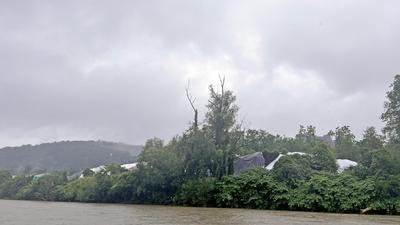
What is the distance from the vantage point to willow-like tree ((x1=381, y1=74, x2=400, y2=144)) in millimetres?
45656

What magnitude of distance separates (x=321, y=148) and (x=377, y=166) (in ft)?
25.7

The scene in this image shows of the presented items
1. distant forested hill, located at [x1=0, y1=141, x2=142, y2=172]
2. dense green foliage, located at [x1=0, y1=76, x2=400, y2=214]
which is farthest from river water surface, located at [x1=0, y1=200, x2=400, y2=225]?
distant forested hill, located at [x1=0, y1=141, x2=142, y2=172]

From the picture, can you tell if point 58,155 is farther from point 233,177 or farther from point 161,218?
point 161,218

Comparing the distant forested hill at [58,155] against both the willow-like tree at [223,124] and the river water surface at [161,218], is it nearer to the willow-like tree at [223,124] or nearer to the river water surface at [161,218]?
the willow-like tree at [223,124]

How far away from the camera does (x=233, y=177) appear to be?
3912 cm

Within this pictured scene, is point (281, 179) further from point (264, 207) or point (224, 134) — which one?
point (224, 134)

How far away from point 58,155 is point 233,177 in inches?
4824

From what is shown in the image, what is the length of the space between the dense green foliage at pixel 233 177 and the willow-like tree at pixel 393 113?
0.13 m

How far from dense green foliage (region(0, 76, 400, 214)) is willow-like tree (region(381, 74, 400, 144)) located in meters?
0.13

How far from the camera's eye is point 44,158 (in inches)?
5940

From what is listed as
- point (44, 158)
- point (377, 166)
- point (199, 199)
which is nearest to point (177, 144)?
point (199, 199)

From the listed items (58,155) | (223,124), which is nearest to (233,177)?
(223,124)

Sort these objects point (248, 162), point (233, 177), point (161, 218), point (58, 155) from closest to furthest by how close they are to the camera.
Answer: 1. point (161, 218)
2. point (233, 177)
3. point (248, 162)
4. point (58, 155)

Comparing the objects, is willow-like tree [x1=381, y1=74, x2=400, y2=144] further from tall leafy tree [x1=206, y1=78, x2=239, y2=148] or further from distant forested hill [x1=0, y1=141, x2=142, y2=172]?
distant forested hill [x1=0, y1=141, x2=142, y2=172]
